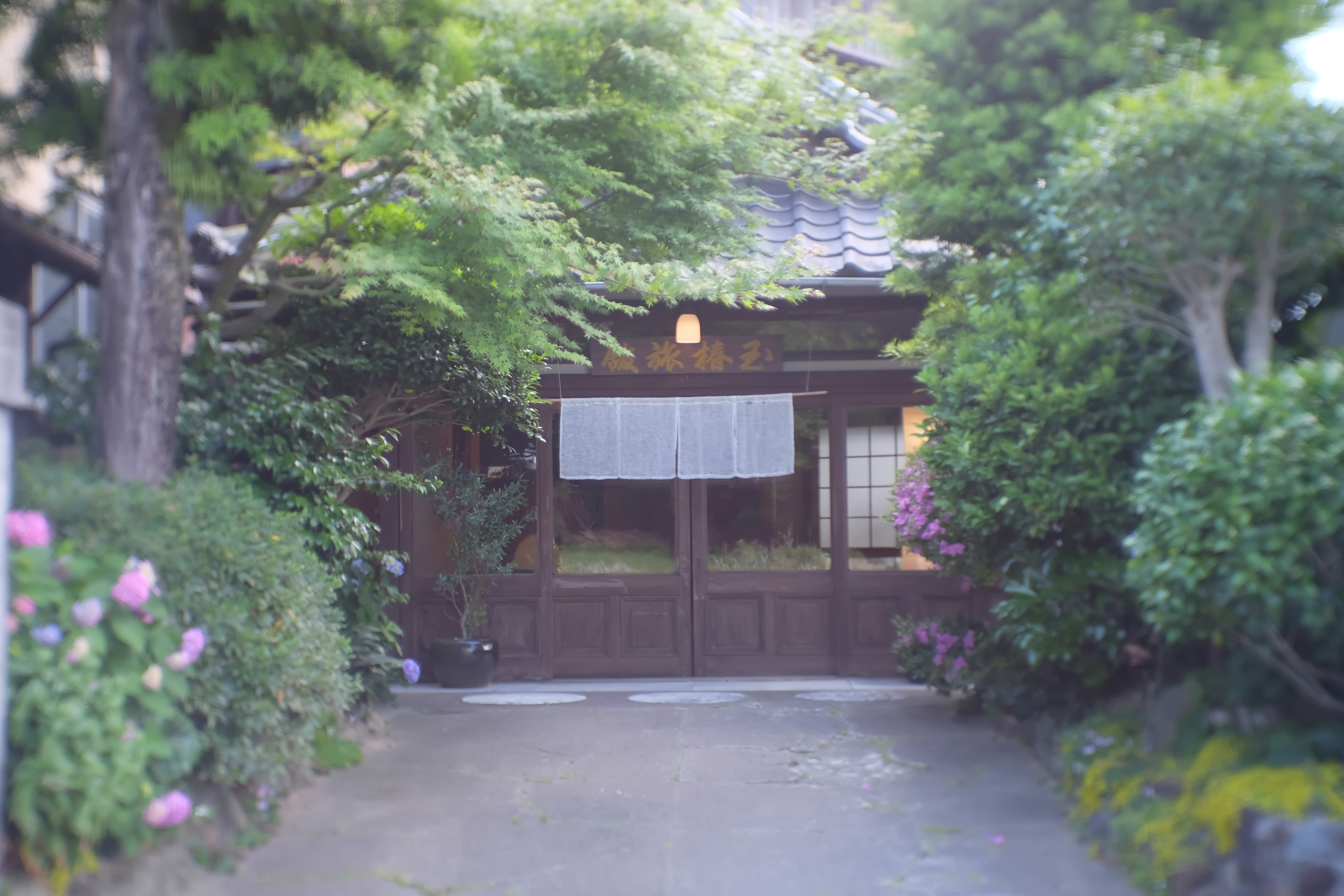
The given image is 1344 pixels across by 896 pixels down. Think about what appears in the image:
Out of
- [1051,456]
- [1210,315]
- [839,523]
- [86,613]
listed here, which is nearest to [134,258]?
[86,613]

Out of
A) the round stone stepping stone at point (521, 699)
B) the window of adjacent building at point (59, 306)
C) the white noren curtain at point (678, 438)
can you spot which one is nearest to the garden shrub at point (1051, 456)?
the white noren curtain at point (678, 438)

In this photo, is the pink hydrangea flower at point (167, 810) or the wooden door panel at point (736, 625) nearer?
the pink hydrangea flower at point (167, 810)

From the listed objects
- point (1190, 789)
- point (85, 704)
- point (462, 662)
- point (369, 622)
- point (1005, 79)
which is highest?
point (1005, 79)

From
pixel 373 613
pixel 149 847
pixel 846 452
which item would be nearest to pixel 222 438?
pixel 373 613

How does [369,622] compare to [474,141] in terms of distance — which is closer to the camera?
[474,141]

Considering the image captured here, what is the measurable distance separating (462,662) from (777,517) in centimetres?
322

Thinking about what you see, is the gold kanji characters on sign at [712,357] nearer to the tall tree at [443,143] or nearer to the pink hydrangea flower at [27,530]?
the tall tree at [443,143]

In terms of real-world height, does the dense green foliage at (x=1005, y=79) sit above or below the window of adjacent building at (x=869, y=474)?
above

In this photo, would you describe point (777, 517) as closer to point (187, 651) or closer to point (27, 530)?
point (187, 651)

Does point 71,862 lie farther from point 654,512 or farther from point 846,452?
point 846,452

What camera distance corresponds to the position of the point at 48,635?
328 cm

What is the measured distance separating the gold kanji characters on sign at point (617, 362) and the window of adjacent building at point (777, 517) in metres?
1.35

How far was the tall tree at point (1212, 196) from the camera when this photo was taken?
12.1ft

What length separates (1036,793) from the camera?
5.07 meters
